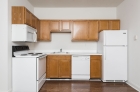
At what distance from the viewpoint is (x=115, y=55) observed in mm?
3633

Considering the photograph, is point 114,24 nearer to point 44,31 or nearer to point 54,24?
point 54,24

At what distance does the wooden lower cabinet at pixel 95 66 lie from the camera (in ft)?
13.0

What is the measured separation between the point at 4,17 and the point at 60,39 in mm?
2304

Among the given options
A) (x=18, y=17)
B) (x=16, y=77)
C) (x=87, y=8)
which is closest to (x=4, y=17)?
(x=18, y=17)

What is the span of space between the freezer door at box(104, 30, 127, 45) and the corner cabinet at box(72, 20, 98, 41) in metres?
0.62

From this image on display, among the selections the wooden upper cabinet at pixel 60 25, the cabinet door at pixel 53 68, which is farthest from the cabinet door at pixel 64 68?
the wooden upper cabinet at pixel 60 25

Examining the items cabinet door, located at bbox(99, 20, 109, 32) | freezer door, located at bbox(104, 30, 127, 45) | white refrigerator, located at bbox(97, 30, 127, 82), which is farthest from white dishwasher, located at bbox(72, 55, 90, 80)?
cabinet door, located at bbox(99, 20, 109, 32)

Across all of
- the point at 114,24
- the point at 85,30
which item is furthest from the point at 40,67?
the point at 114,24

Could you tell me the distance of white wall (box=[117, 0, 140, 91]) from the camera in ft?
10.0

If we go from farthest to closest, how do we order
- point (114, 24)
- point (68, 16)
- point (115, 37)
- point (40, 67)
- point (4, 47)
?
point (68, 16) → point (114, 24) → point (115, 37) → point (40, 67) → point (4, 47)

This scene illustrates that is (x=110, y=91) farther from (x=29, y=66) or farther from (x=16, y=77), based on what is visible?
(x=16, y=77)

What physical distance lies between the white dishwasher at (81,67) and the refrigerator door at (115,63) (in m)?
0.57

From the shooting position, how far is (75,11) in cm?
460

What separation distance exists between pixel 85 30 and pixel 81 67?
135 centimetres
